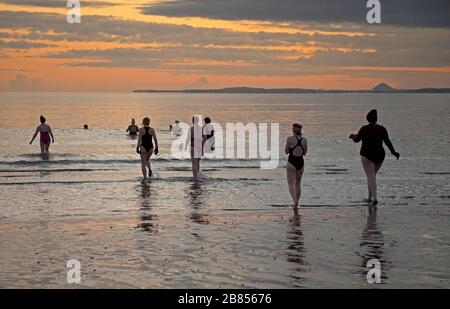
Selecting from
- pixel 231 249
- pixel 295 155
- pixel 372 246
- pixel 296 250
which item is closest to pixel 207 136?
pixel 295 155

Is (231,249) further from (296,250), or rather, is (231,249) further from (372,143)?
(372,143)

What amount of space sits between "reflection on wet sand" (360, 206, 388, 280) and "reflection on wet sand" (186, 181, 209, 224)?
3396 mm

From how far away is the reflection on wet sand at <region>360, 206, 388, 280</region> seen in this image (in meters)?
10.4

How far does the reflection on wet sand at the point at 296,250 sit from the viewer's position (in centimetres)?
993

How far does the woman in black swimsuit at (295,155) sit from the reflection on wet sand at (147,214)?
3.35 meters

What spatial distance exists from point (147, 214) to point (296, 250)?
5.22 m

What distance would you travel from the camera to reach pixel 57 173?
2719 centimetres

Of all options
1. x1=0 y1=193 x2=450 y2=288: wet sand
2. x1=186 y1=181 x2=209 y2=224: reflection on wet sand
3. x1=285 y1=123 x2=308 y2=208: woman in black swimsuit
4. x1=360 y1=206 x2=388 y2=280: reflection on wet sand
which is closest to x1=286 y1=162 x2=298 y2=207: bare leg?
x1=285 y1=123 x2=308 y2=208: woman in black swimsuit

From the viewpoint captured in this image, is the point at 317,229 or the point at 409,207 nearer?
the point at 317,229

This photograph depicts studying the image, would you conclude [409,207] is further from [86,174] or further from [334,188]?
[86,174]
